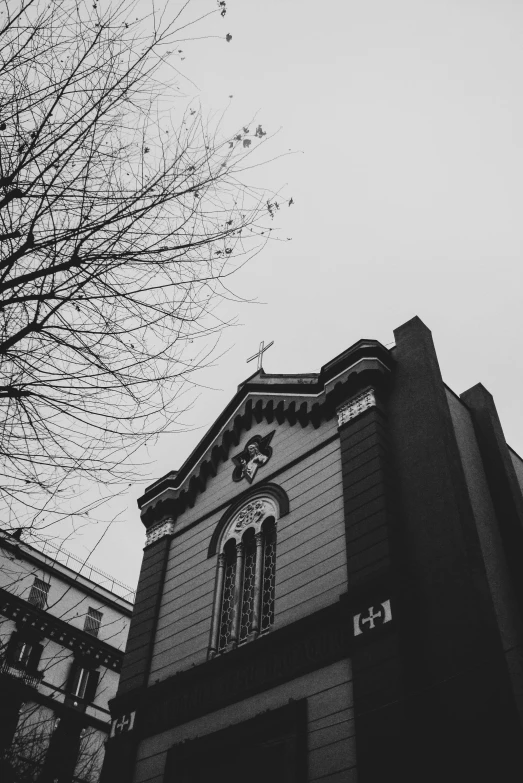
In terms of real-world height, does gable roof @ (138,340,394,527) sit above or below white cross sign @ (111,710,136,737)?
above

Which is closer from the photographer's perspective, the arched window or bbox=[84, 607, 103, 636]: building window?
the arched window

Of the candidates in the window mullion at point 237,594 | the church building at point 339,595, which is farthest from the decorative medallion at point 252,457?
the window mullion at point 237,594

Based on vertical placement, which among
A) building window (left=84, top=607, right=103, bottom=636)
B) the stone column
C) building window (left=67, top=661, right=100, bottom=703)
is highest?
building window (left=84, top=607, right=103, bottom=636)

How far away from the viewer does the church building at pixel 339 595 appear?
31.7ft

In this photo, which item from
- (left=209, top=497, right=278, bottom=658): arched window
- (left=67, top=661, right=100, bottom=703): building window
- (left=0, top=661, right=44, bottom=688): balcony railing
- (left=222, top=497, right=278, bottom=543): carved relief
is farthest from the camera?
(left=67, top=661, right=100, bottom=703): building window

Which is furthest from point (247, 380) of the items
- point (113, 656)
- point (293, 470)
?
point (113, 656)

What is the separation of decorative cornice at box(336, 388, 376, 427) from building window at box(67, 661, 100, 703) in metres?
21.4

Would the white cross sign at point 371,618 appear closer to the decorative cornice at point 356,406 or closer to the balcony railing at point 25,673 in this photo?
the decorative cornice at point 356,406

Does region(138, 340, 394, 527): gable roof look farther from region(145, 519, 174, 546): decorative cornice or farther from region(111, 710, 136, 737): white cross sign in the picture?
region(111, 710, 136, 737): white cross sign

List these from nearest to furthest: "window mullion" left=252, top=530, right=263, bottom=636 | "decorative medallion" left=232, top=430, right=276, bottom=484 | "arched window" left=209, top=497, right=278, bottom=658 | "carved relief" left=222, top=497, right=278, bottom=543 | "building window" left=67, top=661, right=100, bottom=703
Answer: "window mullion" left=252, top=530, right=263, bottom=636
"arched window" left=209, top=497, right=278, bottom=658
"carved relief" left=222, top=497, right=278, bottom=543
"decorative medallion" left=232, top=430, right=276, bottom=484
"building window" left=67, top=661, right=100, bottom=703

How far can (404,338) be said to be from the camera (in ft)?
47.7

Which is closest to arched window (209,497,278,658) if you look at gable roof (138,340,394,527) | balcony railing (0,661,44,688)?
gable roof (138,340,394,527)

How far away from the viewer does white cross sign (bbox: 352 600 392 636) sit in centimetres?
1066

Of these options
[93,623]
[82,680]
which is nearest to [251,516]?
[82,680]
